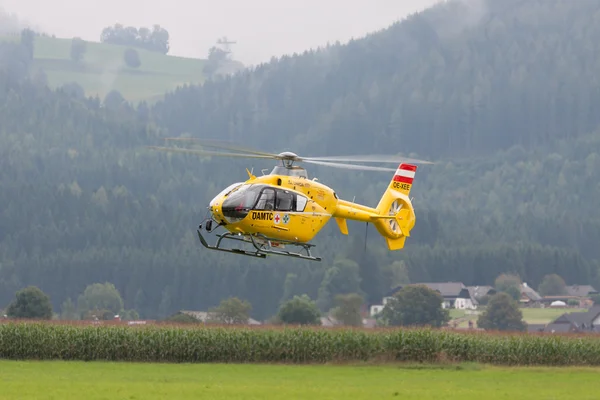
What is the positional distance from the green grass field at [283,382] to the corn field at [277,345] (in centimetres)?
167

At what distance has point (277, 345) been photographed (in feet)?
200

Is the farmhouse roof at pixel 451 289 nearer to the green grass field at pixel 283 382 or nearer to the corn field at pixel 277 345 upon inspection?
the corn field at pixel 277 345

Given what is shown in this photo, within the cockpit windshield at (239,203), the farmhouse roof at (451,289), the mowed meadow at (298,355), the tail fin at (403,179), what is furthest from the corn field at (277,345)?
the farmhouse roof at (451,289)

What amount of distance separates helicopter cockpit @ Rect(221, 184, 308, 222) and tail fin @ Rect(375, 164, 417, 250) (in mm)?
6959

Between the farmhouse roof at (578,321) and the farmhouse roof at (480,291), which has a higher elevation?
the farmhouse roof at (480,291)

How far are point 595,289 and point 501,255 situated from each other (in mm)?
15874

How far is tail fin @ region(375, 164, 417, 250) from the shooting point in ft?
167

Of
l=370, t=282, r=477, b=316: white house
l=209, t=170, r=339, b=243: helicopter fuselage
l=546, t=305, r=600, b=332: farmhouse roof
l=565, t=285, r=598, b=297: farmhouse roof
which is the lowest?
l=546, t=305, r=600, b=332: farmhouse roof

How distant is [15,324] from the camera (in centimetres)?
5994

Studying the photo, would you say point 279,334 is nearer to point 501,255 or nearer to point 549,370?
point 549,370

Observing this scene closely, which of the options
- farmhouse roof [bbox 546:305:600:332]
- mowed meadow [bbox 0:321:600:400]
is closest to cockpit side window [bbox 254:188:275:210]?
mowed meadow [bbox 0:321:600:400]

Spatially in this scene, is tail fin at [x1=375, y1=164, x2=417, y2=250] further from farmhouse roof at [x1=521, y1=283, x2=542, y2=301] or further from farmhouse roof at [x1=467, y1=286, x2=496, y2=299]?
farmhouse roof at [x1=521, y1=283, x2=542, y2=301]

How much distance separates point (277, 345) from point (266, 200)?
18.6 meters

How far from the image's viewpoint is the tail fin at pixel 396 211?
51000 millimetres
